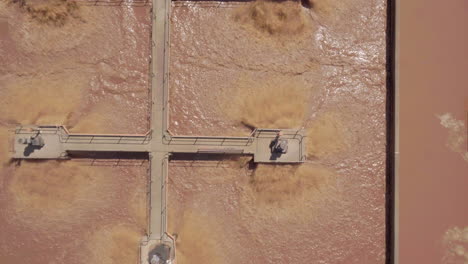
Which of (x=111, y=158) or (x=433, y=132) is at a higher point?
(x=433, y=132)

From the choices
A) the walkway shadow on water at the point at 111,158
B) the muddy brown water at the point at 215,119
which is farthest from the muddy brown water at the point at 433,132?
the walkway shadow on water at the point at 111,158

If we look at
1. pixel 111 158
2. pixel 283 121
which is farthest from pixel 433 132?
pixel 111 158

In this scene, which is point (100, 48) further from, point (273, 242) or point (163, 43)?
point (273, 242)

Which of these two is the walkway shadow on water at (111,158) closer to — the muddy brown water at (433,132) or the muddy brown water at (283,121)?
the muddy brown water at (283,121)

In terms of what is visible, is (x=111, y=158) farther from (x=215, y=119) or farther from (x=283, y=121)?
(x=283, y=121)

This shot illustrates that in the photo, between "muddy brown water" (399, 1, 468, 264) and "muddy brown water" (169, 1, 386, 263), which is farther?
"muddy brown water" (399, 1, 468, 264)

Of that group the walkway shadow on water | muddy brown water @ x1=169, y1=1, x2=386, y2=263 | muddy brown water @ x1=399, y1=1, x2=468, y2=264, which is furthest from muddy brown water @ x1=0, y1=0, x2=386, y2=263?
muddy brown water @ x1=399, y1=1, x2=468, y2=264

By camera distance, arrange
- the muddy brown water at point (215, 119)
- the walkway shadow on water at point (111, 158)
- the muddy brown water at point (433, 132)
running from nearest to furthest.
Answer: the muddy brown water at point (215, 119) → the walkway shadow on water at point (111, 158) → the muddy brown water at point (433, 132)

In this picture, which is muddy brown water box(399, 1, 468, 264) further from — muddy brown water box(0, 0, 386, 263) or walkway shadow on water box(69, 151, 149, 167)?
walkway shadow on water box(69, 151, 149, 167)

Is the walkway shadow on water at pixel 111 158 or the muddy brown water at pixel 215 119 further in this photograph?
the walkway shadow on water at pixel 111 158
